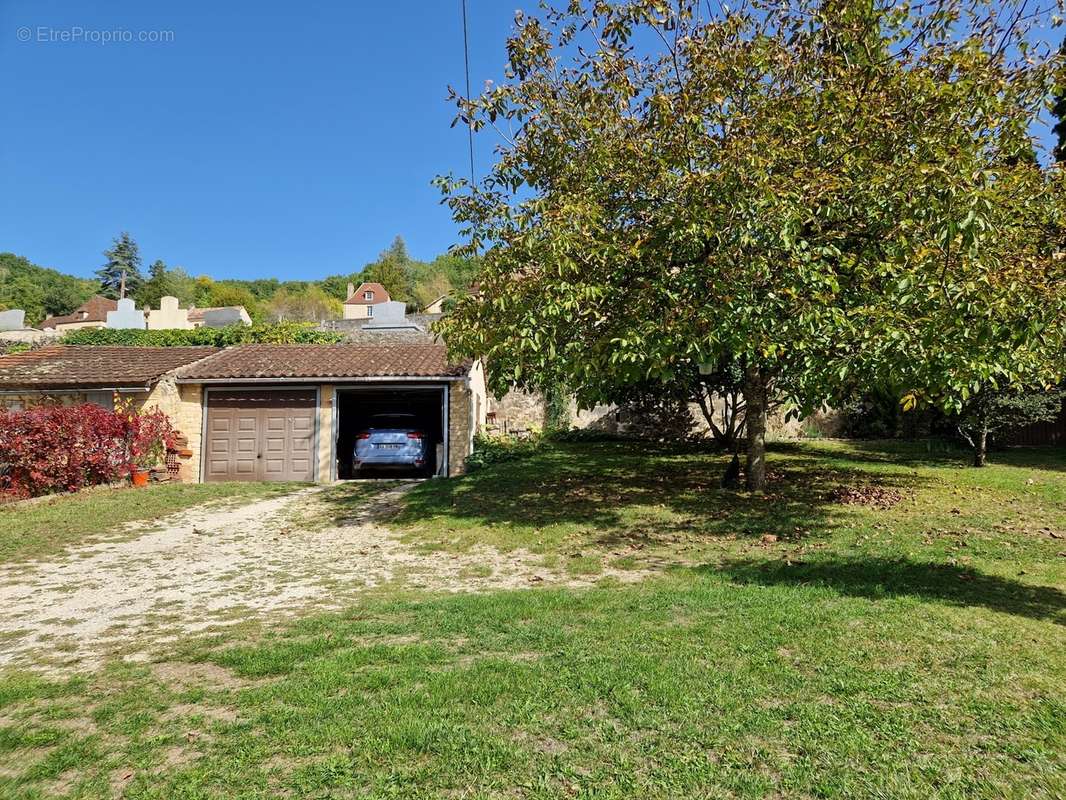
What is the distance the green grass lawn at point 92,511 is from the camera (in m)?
9.41

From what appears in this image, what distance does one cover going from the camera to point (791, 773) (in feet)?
9.68

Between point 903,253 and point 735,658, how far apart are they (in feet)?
19.6

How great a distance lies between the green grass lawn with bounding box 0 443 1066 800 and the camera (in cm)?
297

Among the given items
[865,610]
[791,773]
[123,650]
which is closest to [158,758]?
[123,650]

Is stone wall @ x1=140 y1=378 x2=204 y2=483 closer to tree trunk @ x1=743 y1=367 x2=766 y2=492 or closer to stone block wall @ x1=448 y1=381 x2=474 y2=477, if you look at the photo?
stone block wall @ x1=448 y1=381 x2=474 y2=477

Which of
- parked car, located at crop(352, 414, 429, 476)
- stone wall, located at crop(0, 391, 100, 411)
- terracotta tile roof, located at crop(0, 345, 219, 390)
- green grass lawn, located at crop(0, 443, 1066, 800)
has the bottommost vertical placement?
green grass lawn, located at crop(0, 443, 1066, 800)

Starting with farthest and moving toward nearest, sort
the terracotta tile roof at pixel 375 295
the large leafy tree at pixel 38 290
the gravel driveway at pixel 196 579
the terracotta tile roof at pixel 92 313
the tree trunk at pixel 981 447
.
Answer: the large leafy tree at pixel 38 290 → the terracotta tile roof at pixel 375 295 → the terracotta tile roof at pixel 92 313 → the tree trunk at pixel 981 447 → the gravel driveway at pixel 196 579

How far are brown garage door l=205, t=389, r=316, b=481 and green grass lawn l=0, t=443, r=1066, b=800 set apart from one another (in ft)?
36.2

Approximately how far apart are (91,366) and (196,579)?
12.3 m

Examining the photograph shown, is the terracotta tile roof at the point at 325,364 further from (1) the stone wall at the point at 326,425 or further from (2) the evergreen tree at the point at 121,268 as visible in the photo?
(2) the evergreen tree at the point at 121,268

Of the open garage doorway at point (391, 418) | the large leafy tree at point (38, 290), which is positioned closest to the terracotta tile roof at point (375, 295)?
the large leafy tree at point (38, 290)

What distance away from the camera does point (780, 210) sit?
25.5 ft

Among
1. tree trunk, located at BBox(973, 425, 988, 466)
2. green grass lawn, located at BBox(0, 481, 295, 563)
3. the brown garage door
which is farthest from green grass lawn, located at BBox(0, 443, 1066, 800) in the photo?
the brown garage door

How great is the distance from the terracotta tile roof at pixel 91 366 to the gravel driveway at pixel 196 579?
6.45 meters
